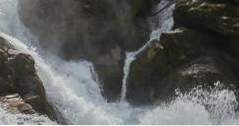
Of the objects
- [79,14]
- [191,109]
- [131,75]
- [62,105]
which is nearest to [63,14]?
[79,14]

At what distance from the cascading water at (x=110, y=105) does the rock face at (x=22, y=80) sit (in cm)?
160

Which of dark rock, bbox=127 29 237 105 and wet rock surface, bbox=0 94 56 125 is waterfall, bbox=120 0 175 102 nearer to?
dark rock, bbox=127 29 237 105

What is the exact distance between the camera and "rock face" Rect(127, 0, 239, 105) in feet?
59.6

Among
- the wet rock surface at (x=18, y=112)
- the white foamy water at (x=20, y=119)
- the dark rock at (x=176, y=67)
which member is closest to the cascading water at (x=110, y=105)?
the dark rock at (x=176, y=67)

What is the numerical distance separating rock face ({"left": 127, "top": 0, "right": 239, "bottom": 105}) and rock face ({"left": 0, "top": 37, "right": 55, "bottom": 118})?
4853 mm

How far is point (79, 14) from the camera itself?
22188 mm

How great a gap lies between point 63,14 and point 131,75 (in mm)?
4393

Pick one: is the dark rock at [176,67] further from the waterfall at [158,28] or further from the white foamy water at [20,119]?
the white foamy water at [20,119]

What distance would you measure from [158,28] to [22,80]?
25.7ft

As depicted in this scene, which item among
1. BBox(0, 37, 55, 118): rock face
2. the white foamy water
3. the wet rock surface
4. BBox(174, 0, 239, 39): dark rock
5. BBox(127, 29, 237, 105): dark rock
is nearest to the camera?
the white foamy water

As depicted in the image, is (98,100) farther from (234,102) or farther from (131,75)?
(234,102)

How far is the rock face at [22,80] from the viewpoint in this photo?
15427 mm

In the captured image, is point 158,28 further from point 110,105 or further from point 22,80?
point 22,80

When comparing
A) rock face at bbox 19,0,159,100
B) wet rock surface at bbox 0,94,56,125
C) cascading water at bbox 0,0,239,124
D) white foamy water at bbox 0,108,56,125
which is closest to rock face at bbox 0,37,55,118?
wet rock surface at bbox 0,94,56,125
